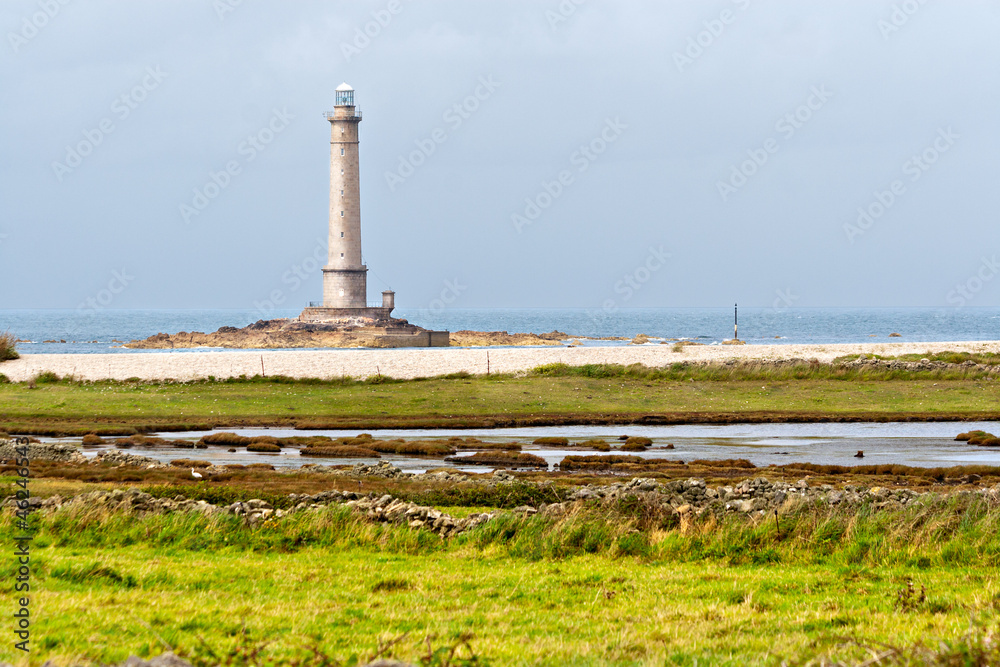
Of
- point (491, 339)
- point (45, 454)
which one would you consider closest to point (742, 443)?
point (45, 454)

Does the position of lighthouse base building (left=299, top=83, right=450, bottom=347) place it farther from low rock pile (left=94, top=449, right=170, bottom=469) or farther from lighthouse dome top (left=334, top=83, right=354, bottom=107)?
low rock pile (left=94, top=449, right=170, bottom=469)

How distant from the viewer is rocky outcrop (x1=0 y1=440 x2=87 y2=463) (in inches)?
961

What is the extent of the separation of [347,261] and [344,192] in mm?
7160

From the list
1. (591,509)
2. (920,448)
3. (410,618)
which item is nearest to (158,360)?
(920,448)

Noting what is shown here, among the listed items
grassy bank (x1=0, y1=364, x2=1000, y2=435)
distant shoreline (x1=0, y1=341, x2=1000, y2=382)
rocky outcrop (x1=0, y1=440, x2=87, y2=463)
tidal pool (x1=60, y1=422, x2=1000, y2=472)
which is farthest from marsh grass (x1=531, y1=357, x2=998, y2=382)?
rocky outcrop (x1=0, y1=440, x2=87, y2=463)

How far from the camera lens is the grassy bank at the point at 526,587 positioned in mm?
7977

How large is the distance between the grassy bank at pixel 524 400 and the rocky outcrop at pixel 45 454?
26.5 feet

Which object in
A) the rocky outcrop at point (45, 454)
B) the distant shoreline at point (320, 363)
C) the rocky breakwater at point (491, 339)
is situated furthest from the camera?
the rocky breakwater at point (491, 339)

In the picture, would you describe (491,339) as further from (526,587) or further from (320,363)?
(526,587)

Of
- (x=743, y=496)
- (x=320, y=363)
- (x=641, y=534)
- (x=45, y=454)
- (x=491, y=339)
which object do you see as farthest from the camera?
(x=491, y=339)

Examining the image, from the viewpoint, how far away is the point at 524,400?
43.5 m

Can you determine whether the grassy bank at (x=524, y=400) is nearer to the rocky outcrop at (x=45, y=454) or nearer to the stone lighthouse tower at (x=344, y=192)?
the rocky outcrop at (x=45, y=454)

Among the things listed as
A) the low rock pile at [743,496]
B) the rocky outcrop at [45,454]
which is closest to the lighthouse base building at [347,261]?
the rocky outcrop at [45,454]

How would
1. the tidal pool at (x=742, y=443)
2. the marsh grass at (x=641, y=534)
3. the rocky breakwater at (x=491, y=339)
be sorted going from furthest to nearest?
1. the rocky breakwater at (x=491, y=339)
2. the tidal pool at (x=742, y=443)
3. the marsh grass at (x=641, y=534)
